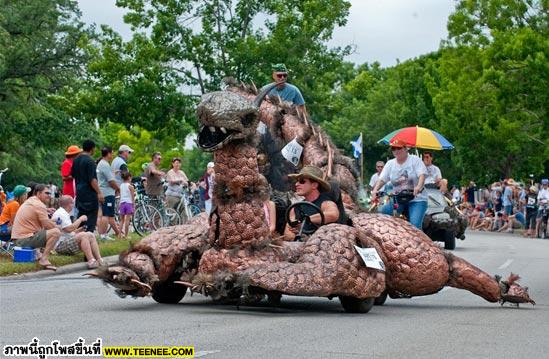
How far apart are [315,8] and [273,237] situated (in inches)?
1001

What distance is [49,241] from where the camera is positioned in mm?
18297

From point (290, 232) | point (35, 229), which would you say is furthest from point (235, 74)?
point (290, 232)

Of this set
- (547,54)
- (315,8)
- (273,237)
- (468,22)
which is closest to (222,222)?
(273,237)

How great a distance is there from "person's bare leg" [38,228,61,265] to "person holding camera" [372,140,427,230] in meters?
4.71

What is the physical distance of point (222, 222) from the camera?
36.7 ft

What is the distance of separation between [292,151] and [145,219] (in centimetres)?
1381

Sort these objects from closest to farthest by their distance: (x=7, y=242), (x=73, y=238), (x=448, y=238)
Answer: (x=73, y=238) < (x=7, y=242) < (x=448, y=238)

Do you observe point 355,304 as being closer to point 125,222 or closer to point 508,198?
point 125,222

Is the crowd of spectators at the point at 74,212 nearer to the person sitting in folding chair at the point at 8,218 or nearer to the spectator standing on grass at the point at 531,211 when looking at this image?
the person sitting in folding chair at the point at 8,218

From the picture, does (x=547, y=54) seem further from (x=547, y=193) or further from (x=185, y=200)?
(x=185, y=200)

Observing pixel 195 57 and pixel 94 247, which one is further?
pixel 195 57

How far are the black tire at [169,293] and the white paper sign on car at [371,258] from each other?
1914mm

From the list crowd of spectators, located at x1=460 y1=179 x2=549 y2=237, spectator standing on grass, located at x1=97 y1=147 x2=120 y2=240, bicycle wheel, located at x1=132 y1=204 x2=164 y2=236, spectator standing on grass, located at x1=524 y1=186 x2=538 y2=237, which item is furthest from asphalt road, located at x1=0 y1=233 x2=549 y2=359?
spectator standing on grass, located at x1=524 y1=186 x2=538 y2=237

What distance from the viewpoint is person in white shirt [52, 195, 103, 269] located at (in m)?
18.8
